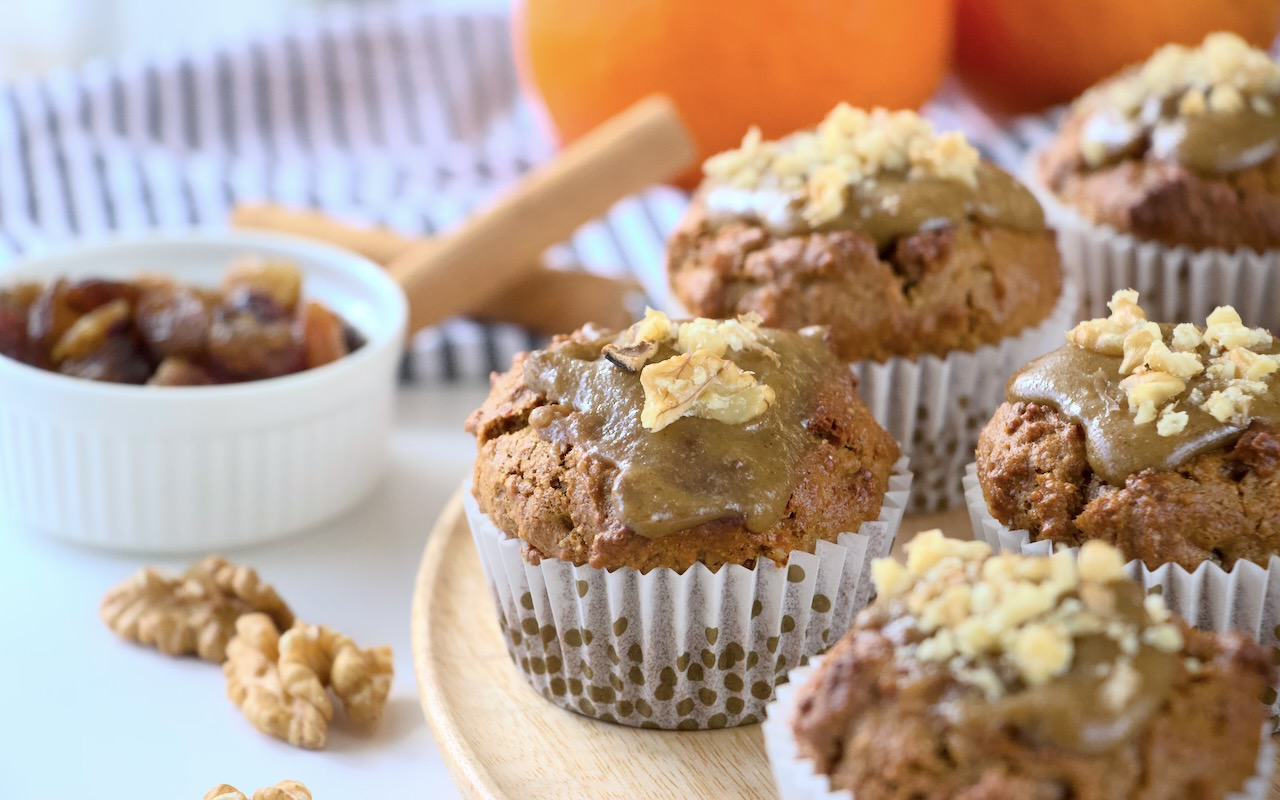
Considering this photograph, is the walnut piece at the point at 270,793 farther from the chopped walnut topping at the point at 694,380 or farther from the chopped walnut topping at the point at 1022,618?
the chopped walnut topping at the point at 1022,618

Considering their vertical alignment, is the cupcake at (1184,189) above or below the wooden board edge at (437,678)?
above

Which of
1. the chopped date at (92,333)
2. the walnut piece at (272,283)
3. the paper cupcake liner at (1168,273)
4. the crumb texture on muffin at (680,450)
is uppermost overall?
the crumb texture on muffin at (680,450)

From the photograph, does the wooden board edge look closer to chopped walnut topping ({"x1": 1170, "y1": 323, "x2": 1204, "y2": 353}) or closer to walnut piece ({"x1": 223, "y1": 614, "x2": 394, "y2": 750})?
walnut piece ({"x1": 223, "y1": 614, "x2": 394, "y2": 750})

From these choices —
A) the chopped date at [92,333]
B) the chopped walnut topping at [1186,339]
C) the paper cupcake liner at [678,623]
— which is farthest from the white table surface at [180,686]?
the chopped walnut topping at [1186,339]

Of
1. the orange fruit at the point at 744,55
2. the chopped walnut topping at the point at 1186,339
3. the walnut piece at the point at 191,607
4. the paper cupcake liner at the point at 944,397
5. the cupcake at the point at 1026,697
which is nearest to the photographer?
the cupcake at the point at 1026,697

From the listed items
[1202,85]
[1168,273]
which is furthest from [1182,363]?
[1202,85]

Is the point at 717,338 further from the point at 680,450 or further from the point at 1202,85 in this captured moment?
the point at 1202,85

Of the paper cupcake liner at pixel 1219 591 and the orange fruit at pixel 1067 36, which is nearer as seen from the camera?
the paper cupcake liner at pixel 1219 591

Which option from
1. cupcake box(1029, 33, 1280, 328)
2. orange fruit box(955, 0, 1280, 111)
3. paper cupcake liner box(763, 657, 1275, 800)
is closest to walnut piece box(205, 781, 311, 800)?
paper cupcake liner box(763, 657, 1275, 800)
